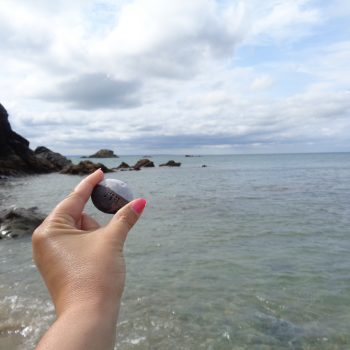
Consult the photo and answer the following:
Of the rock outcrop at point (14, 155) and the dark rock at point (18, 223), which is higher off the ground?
the rock outcrop at point (14, 155)

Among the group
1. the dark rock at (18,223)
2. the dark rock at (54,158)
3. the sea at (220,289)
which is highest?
the dark rock at (54,158)

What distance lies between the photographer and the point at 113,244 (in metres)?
2.25

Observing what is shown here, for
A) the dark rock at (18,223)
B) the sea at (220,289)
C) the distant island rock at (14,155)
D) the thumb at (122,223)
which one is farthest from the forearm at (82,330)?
the distant island rock at (14,155)

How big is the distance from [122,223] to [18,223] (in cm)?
1162

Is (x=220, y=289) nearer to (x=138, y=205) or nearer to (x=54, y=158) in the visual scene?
(x=138, y=205)

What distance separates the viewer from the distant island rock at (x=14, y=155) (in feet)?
163

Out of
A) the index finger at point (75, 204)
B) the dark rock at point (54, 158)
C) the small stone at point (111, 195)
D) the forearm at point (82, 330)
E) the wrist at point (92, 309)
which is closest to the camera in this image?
the forearm at point (82, 330)

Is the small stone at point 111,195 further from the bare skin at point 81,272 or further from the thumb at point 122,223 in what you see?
the thumb at point 122,223

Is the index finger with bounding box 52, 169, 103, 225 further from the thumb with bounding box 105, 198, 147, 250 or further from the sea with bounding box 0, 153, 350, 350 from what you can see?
the sea with bounding box 0, 153, 350, 350

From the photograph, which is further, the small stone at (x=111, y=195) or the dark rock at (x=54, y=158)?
the dark rock at (x=54, y=158)

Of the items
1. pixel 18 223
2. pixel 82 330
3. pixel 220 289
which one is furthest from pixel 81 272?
pixel 18 223

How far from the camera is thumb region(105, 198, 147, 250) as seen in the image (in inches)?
90.2

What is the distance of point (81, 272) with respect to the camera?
6.84 ft

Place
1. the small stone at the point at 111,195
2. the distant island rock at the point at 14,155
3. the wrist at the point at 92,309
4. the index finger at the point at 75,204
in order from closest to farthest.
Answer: the wrist at the point at 92,309 < the index finger at the point at 75,204 < the small stone at the point at 111,195 < the distant island rock at the point at 14,155
